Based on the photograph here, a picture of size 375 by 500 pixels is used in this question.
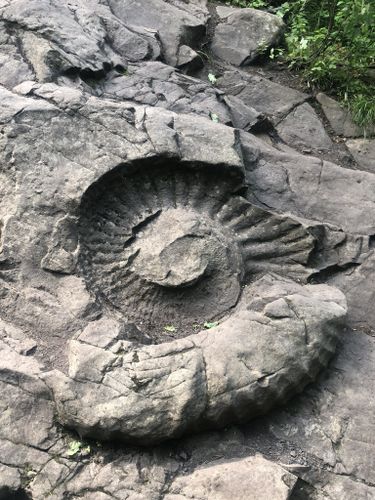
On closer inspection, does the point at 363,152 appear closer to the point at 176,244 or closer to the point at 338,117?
the point at 338,117

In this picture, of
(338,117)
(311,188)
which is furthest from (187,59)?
(311,188)

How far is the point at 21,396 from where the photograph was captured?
11.7 ft

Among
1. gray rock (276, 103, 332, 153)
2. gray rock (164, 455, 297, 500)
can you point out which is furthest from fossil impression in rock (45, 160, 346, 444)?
gray rock (276, 103, 332, 153)

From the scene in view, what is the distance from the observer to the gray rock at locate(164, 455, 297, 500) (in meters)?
3.30

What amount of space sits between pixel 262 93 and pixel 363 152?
46.3 inches

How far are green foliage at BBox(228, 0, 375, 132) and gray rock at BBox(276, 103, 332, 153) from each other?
1.39ft

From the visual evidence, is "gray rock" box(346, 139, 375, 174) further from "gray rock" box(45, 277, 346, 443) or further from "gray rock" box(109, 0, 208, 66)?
"gray rock" box(45, 277, 346, 443)

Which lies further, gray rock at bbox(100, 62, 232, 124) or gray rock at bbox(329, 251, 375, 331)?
gray rock at bbox(100, 62, 232, 124)

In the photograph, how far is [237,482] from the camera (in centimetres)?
335

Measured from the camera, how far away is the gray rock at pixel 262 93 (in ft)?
20.1

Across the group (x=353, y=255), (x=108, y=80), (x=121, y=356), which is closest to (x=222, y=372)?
(x=121, y=356)

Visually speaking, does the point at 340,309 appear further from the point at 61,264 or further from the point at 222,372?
the point at 61,264

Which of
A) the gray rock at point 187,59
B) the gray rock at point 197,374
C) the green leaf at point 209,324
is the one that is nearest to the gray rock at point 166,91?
the gray rock at point 187,59

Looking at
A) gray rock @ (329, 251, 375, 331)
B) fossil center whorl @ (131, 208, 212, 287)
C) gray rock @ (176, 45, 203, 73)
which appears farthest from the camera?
gray rock @ (176, 45, 203, 73)
